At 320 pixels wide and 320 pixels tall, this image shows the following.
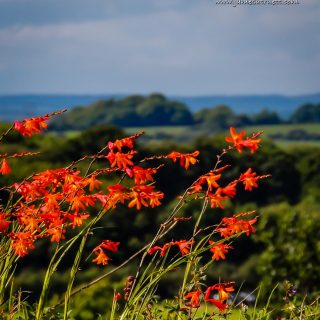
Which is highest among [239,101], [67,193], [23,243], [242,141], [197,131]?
[242,141]

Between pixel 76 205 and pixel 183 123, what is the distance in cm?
8161

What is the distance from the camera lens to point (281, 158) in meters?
36.5

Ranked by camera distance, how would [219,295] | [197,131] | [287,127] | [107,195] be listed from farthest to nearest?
[287,127] < [197,131] < [219,295] < [107,195]

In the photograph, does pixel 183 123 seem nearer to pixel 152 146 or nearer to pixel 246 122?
pixel 246 122

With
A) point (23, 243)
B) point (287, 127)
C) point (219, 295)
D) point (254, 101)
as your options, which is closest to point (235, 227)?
point (219, 295)

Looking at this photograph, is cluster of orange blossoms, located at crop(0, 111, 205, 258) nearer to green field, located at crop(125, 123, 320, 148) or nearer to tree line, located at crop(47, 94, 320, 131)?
green field, located at crop(125, 123, 320, 148)

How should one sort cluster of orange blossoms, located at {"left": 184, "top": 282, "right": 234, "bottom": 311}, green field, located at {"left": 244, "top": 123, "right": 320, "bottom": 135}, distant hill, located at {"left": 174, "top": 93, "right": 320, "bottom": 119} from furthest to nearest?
1. distant hill, located at {"left": 174, "top": 93, "right": 320, "bottom": 119}
2. green field, located at {"left": 244, "top": 123, "right": 320, "bottom": 135}
3. cluster of orange blossoms, located at {"left": 184, "top": 282, "right": 234, "bottom": 311}

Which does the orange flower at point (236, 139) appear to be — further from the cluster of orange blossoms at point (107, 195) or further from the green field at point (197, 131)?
the green field at point (197, 131)

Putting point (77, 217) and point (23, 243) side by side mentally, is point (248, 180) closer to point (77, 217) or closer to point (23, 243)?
point (77, 217)

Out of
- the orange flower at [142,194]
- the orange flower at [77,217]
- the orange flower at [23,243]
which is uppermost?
the orange flower at [142,194]

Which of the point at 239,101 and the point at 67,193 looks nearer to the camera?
the point at 67,193

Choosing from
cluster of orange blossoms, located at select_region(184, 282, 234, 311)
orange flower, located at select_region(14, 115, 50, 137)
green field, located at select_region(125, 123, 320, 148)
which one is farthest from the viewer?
green field, located at select_region(125, 123, 320, 148)

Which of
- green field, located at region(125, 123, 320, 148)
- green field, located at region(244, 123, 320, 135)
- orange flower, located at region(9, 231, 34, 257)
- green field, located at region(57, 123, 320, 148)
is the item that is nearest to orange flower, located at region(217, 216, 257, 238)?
orange flower, located at region(9, 231, 34, 257)

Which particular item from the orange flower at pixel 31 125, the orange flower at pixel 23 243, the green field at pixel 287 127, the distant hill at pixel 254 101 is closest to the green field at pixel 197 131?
the green field at pixel 287 127
